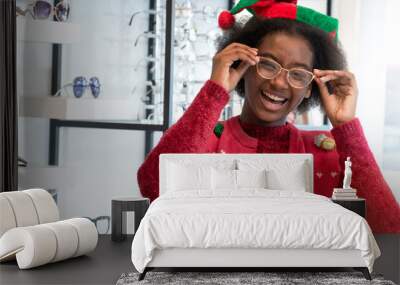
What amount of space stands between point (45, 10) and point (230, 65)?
5.81 feet

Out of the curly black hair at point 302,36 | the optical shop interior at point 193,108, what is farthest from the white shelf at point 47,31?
the curly black hair at point 302,36

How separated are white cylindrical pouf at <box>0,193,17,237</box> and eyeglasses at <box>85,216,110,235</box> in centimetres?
165

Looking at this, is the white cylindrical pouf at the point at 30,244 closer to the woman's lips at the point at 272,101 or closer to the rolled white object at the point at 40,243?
the rolled white object at the point at 40,243

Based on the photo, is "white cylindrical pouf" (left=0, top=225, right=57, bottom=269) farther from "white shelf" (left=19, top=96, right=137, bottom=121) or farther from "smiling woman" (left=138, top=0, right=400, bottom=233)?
"white shelf" (left=19, top=96, right=137, bottom=121)

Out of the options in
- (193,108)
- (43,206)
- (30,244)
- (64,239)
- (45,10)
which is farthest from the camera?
(45,10)

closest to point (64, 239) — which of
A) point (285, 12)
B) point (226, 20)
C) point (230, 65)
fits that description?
point (230, 65)

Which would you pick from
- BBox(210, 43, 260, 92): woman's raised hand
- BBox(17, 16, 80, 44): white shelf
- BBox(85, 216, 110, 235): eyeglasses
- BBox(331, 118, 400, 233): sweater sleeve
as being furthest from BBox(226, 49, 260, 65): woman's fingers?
BBox(85, 216, 110, 235): eyeglasses

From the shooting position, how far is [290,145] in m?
6.45

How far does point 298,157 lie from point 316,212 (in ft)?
4.88

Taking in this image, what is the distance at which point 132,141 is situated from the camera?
670 cm

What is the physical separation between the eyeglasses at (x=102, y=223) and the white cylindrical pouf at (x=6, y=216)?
1.65 metres

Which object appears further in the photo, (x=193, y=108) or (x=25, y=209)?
(x=193, y=108)

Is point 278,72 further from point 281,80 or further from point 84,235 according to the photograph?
point 84,235

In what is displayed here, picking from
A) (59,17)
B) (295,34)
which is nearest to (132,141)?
(59,17)
